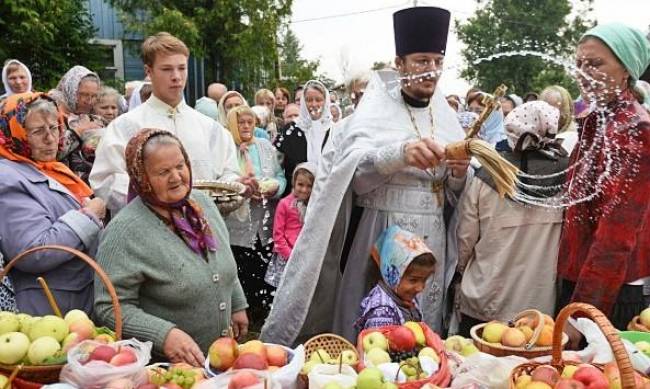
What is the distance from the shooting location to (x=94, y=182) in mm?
3383

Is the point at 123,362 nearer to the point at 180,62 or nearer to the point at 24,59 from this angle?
the point at 180,62

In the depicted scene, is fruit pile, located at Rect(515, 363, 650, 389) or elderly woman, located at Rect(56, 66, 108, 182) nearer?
fruit pile, located at Rect(515, 363, 650, 389)

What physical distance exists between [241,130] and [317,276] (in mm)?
2526

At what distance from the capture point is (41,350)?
1883mm

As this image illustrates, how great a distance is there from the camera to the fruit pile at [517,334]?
2137 mm

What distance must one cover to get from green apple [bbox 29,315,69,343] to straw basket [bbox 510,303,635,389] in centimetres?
146

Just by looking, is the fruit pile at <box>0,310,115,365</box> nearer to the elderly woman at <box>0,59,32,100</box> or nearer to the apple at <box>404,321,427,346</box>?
the apple at <box>404,321,427,346</box>

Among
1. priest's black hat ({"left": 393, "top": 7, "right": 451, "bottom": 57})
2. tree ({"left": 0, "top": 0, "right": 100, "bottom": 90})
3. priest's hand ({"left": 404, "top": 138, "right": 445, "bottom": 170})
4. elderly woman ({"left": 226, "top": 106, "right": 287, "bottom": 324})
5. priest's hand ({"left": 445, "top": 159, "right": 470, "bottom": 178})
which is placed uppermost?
tree ({"left": 0, "top": 0, "right": 100, "bottom": 90})

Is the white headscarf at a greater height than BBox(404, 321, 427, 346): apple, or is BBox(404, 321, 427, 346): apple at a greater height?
the white headscarf

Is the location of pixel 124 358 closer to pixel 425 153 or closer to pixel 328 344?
pixel 328 344

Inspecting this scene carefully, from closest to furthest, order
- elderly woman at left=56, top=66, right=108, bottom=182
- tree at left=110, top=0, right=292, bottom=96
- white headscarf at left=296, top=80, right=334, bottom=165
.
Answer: elderly woman at left=56, top=66, right=108, bottom=182, white headscarf at left=296, top=80, right=334, bottom=165, tree at left=110, top=0, right=292, bottom=96

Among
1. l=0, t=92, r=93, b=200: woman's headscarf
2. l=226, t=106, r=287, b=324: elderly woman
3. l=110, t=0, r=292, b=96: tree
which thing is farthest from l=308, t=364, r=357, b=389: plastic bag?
l=110, t=0, r=292, b=96: tree

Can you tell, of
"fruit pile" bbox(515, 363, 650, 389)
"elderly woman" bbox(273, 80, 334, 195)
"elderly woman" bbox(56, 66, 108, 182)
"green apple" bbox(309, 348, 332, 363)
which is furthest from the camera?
"elderly woman" bbox(273, 80, 334, 195)

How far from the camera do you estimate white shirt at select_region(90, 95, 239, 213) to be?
335cm
